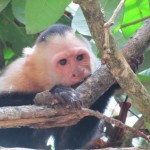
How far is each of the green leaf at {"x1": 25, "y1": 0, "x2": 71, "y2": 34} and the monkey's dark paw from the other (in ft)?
0.80

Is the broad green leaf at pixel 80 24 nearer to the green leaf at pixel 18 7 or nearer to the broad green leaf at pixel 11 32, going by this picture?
the green leaf at pixel 18 7

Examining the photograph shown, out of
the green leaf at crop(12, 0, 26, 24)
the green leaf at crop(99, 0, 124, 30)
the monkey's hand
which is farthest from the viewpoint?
the green leaf at crop(12, 0, 26, 24)

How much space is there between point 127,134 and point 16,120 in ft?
2.30

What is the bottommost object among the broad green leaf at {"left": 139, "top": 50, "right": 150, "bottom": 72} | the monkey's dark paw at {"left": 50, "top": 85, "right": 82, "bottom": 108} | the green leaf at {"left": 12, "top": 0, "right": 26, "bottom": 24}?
the broad green leaf at {"left": 139, "top": 50, "right": 150, "bottom": 72}

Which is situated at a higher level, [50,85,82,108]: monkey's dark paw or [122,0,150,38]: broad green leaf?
[122,0,150,38]: broad green leaf

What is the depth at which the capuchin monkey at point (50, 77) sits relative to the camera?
2064 millimetres

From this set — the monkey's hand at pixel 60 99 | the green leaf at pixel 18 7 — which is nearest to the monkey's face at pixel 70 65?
the green leaf at pixel 18 7

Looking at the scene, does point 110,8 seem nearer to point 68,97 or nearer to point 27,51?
point 68,97

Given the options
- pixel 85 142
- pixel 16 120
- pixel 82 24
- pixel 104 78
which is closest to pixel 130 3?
pixel 82 24

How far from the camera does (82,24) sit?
1815 millimetres

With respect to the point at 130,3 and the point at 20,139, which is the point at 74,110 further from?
the point at 130,3

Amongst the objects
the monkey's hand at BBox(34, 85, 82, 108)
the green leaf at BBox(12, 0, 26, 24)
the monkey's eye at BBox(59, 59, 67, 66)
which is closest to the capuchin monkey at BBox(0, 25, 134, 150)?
the monkey's eye at BBox(59, 59, 67, 66)

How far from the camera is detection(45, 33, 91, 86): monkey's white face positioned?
2035 millimetres

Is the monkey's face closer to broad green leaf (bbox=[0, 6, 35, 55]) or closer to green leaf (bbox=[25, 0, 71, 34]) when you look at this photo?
broad green leaf (bbox=[0, 6, 35, 55])
